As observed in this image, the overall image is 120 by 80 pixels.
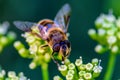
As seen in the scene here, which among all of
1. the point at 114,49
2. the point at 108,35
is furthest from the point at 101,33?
the point at 114,49

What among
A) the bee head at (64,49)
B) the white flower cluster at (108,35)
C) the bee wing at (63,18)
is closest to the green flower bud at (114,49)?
the white flower cluster at (108,35)

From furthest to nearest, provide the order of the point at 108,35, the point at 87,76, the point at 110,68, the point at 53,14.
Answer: the point at 53,14
the point at 108,35
the point at 110,68
the point at 87,76

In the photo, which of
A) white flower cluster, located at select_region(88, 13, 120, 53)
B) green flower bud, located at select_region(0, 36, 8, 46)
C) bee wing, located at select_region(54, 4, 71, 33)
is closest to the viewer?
bee wing, located at select_region(54, 4, 71, 33)

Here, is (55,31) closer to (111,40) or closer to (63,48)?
(63,48)

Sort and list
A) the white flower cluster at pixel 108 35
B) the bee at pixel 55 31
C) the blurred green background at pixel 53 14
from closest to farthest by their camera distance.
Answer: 1. the bee at pixel 55 31
2. the white flower cluster at pixel 108 35
3. the blurred green background at pixel 53 14

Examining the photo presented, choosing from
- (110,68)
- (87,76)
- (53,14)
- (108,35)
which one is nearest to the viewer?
(87,76)

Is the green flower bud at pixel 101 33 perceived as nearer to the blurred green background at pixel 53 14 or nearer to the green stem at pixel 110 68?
the green stem at pixel 110 68

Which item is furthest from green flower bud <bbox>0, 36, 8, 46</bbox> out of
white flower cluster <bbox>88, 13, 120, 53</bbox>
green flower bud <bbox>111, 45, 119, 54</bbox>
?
green flower bud <bbox>111, 45, 119, 54</bbox>

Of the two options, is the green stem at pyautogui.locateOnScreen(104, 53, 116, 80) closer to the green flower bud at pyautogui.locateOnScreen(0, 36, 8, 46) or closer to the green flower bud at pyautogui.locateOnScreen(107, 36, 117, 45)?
the green flower bud at pyautogui.locateOnScreen(107, 36, 117, 45)

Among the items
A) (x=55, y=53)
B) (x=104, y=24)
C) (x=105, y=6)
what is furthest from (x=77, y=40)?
(x=55, y=53)
